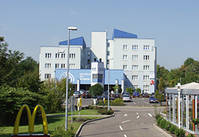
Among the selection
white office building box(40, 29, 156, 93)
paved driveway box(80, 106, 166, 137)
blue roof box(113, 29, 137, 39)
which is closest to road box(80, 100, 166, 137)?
paved driveway box(80, 106, 166, 137)

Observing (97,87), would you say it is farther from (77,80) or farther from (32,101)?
(77,80)

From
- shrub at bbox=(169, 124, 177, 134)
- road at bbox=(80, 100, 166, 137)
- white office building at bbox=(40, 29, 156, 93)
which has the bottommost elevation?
road at bbox=(80, 100, 166, 137)

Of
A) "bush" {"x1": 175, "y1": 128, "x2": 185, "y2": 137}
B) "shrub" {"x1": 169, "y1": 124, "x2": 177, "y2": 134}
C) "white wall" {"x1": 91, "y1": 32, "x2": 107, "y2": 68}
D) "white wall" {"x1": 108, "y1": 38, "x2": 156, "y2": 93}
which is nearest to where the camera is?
"bush" {"x1": 175, "y1": 128, "x2": 185, "y2": 137}

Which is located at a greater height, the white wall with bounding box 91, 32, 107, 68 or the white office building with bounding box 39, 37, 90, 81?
the white wall with bounding box 91, 32, 107, 68

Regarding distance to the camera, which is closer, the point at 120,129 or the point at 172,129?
the point at 172,129

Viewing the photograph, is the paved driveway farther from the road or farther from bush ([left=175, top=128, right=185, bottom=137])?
bush ([left=175, top=128, right=185, bottom=137])

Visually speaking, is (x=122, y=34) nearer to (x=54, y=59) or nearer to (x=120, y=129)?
(x=54, y=59)

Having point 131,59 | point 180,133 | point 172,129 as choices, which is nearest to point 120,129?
point 172,129

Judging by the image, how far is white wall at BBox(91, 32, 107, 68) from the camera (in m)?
92.6

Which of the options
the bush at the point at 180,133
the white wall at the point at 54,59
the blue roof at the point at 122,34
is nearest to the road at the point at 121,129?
the bush at the point at 180,133

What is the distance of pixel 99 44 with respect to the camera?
9331cm

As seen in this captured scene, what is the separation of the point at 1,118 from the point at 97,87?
2617cm

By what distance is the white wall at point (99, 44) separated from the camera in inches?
3644

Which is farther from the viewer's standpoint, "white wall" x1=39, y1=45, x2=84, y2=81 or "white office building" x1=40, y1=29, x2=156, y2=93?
"white office building" x1=40, y1=29, x2=156, y2=93
